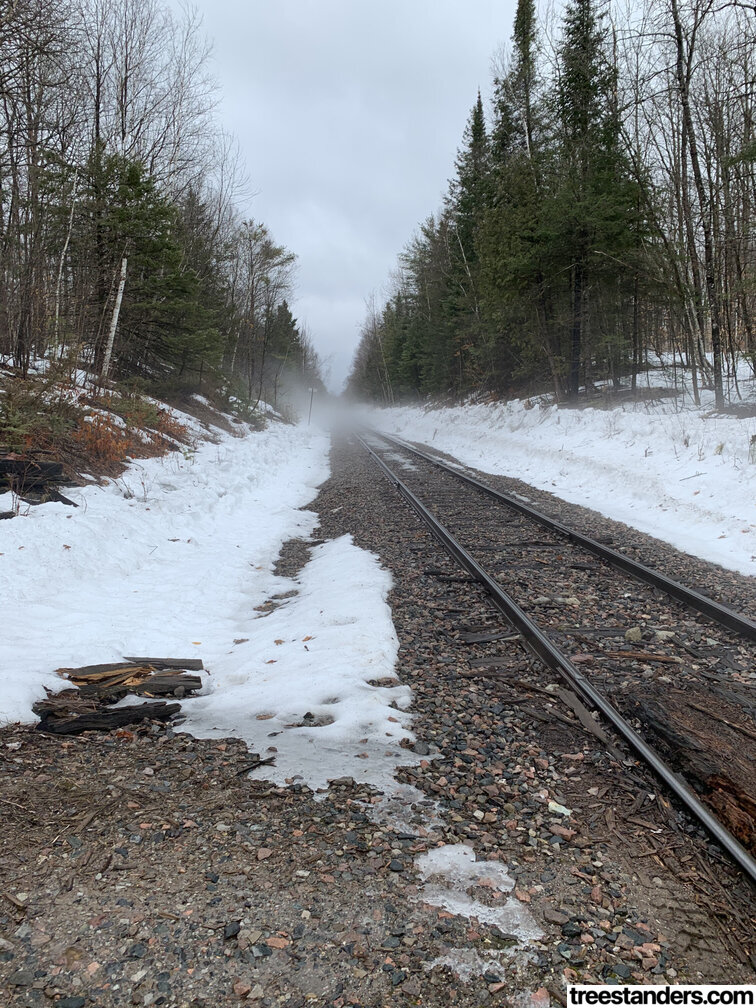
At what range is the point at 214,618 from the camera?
226 inches

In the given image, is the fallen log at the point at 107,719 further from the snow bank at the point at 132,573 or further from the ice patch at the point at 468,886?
the ice patch at the point at 468,886

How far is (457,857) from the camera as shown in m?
2.47

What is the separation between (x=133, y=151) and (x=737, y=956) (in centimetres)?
2355

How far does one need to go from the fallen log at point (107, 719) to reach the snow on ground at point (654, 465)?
682 centimetres

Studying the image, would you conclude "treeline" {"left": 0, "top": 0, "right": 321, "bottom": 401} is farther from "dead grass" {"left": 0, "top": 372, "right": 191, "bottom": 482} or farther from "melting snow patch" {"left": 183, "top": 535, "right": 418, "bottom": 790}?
"melting snow patch" {"left": 183, "top": 535, "right": 418, "bottom": 790}

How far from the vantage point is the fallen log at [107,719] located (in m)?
3.47

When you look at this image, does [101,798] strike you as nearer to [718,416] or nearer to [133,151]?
[718,416]

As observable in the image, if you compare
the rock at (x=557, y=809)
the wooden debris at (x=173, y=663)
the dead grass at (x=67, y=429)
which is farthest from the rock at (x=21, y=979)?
the dead grass at (x=67, y=429)

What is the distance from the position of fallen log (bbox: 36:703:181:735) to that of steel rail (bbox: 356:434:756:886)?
2.91 metres

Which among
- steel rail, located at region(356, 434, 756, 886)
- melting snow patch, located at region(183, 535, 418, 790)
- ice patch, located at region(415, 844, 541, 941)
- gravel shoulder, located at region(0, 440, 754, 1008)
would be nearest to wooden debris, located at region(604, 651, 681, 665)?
steel rail, located at region(356, 434, 756, 886)

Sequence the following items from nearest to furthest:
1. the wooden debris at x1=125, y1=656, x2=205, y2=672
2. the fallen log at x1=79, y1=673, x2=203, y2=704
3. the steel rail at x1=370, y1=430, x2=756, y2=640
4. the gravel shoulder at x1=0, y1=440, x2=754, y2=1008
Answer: the gravel shoulder at x1=0, y1=440, x2=754, y2=1008, the fallen log at x1=79, y1=673, x2=203, y2=704, the wooden debris at x1=125, y1=656, x2=205, y2=672, the steel rail at x1=370, y1=430, x2=756, y2=640

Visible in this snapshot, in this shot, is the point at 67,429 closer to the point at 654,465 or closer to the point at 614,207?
the point at 654,465

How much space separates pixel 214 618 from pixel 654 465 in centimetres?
1014

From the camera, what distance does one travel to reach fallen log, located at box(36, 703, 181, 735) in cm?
347
